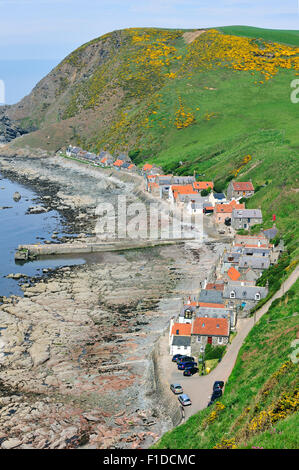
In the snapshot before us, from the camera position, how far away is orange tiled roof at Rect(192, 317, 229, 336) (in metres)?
57.4

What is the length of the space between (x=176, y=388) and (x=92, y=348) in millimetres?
15529

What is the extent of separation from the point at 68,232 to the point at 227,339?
66411 millimetres

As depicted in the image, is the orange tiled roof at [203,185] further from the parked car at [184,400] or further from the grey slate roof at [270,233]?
the parked car at [184,400]

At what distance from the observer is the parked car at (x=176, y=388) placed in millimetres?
50094

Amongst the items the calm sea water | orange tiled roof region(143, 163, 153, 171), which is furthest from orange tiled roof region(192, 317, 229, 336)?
orange tiled roof region(143, 163, 153, 171)

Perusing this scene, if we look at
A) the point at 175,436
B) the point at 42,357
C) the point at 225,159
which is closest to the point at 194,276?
the point at 42,357

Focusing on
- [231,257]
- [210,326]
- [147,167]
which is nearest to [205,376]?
[210,326]

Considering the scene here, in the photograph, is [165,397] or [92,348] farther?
[92,348]

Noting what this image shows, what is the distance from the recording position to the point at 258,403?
130 feet

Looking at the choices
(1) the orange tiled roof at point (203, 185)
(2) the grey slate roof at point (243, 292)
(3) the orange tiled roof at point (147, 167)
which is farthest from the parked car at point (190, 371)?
(3) the orange tiled roof at point (147, 167)

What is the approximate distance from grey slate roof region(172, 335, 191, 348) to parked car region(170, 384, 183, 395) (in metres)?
6.77

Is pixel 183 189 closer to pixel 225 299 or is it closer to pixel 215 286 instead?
pixel 215 286

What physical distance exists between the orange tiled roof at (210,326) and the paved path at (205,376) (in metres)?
1.96
